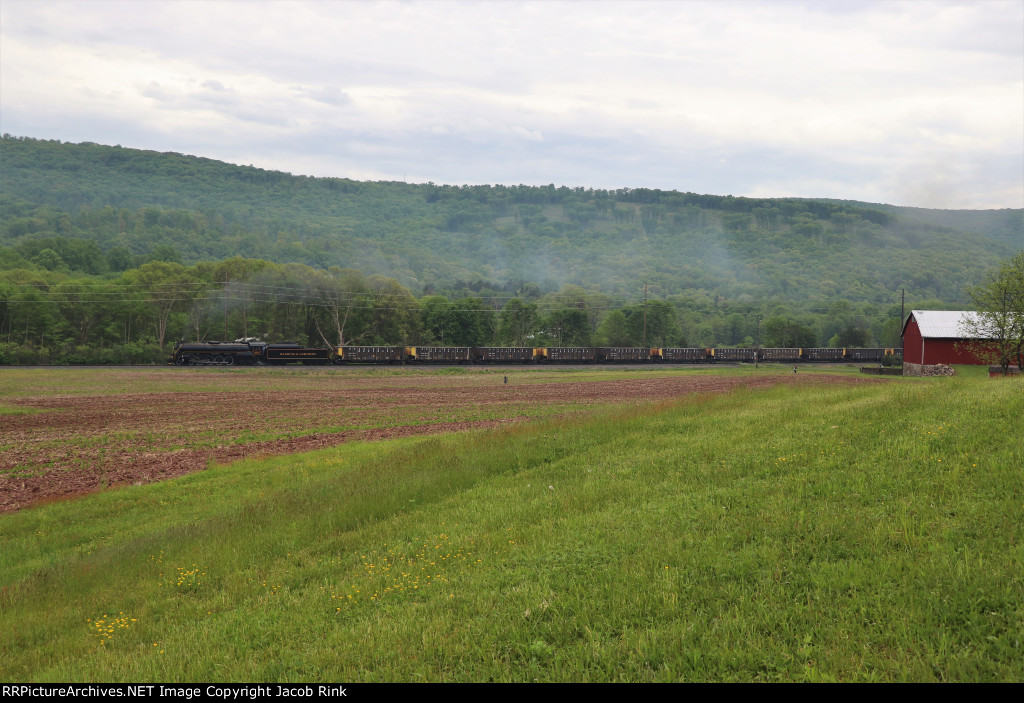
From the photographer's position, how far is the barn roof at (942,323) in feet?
188

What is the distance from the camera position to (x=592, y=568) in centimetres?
841

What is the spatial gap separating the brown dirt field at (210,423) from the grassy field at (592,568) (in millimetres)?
4848

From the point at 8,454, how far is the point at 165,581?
1779cm

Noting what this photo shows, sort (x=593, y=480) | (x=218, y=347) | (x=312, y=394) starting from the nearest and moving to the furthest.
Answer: (x=593, y=480)
(x=312, y=394)
(x=218, y=347)

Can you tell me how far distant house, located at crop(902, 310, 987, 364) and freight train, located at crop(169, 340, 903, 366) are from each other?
77.3ft

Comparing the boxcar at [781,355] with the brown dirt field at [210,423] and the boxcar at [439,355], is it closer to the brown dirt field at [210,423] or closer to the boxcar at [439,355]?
the boxcar at [439,355]

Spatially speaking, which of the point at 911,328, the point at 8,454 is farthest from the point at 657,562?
the point at 911,328

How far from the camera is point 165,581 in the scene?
10539 millimetres

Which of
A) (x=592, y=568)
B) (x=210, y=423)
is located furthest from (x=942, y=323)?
(x=592, y=568)

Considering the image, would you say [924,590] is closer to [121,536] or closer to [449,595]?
[449,595]

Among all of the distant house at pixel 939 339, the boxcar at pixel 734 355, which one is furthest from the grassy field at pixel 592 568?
the boxcar at pixel 734 355

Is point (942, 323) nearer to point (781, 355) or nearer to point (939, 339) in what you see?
point (939, 339)

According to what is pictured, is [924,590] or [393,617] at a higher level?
[924,590]

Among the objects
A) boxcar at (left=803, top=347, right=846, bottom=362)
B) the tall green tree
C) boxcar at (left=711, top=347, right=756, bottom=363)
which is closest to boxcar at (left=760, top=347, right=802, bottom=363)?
boxcar at (left=803, top=347, right=846, bottom=362)
